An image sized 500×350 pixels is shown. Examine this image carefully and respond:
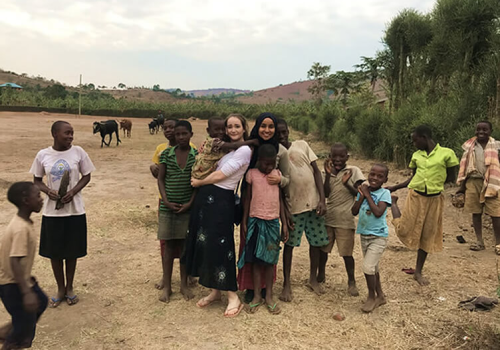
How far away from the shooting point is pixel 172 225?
3170 mm

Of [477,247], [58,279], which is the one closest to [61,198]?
[58,279]

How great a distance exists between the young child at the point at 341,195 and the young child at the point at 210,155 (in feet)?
3.29

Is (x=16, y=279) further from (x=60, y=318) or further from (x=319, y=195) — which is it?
(x=319, y=195)

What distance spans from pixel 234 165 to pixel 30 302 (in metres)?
1.57

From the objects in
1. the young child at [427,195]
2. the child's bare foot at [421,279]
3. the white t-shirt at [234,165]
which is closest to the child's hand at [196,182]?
the white t-shirt at [234,165]

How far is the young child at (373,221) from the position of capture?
9.80 ft

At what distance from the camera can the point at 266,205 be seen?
9.84 feet

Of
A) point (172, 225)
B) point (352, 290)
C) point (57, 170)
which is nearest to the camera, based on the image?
point (57, 170)

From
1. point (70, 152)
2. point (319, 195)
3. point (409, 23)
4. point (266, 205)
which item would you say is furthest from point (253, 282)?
point (409, 23)

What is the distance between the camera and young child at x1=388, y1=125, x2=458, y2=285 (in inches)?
144

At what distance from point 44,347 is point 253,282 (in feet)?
5.26

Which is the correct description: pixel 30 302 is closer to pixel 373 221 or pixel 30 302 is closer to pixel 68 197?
pixel 68 197

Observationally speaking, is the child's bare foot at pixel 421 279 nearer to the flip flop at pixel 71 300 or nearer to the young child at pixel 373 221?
the young child at pixel 373 221

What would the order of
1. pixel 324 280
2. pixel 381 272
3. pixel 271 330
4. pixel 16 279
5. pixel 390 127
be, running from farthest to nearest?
1. pixel 390 127
2. pixel 381 272
3. pixel 324 280
4. pixel 271 330
5. pixel 16 279
